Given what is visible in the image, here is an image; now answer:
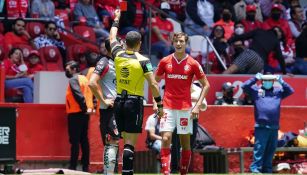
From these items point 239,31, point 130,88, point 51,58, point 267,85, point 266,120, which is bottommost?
point 266,120

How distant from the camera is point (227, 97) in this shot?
23.3 m

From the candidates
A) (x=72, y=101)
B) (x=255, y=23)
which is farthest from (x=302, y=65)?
(x=72, y=101)

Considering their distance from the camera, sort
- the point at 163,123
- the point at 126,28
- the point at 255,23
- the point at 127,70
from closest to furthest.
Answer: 1. the point at 127,70
2. the point at 163,123
3. the point at 126,28
4. the point at 255,23

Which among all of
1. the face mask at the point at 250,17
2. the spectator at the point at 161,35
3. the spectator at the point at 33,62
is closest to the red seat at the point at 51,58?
the spectator at the point at 33,62

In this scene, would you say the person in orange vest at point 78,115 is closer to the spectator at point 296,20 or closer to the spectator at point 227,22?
the spectator at point 227,22

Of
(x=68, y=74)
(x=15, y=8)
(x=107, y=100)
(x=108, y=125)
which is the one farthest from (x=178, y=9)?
(x=108, y=125)

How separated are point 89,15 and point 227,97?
4.04 metres

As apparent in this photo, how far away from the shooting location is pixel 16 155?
2120cm

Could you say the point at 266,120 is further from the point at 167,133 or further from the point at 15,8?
the point at 15,8

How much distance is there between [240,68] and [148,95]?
2.38 m

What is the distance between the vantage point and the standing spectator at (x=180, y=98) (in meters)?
16.4

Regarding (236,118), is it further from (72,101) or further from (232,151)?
(72,101)

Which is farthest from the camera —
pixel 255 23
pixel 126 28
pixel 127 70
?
pixel 255 23

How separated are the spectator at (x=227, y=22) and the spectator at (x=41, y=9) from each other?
4.34 meters
